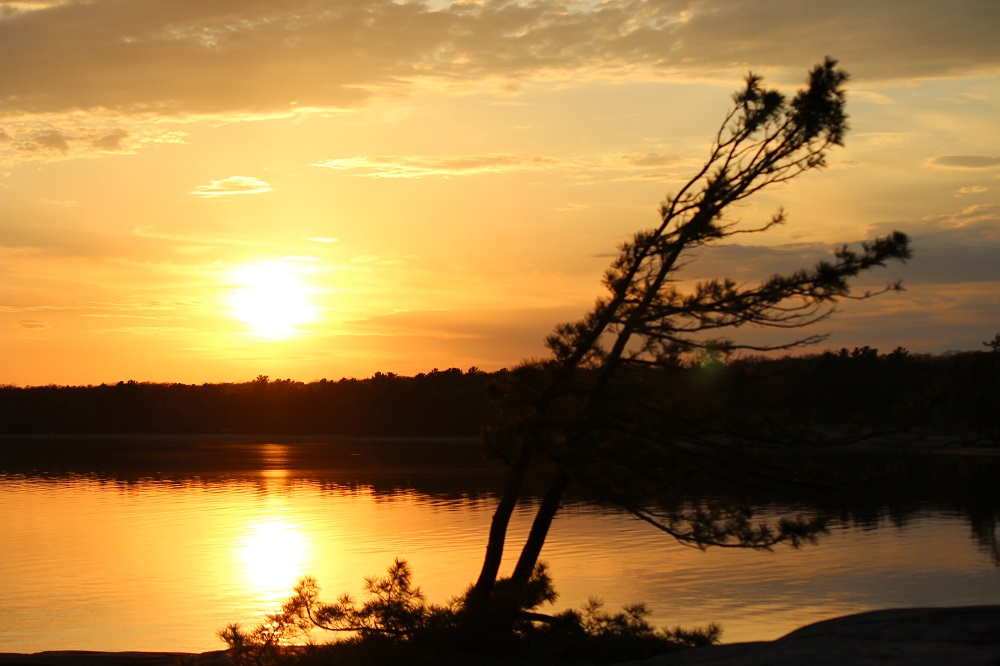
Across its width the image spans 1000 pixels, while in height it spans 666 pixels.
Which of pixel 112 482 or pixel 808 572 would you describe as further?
pixel 112 482

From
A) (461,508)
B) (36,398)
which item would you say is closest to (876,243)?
(461,508)

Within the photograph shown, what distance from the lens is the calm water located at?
20.2m

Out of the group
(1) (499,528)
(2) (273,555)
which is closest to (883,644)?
(1) (499,528)

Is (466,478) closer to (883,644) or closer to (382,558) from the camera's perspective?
(382,558)

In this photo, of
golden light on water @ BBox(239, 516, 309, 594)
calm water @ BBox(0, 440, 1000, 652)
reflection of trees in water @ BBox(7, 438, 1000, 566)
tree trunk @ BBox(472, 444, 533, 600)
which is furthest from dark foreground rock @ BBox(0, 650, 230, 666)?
golden light on water @ BBox(239, 516, 309, 594)

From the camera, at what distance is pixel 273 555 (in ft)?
94.8

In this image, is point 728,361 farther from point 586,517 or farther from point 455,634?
point 586,517

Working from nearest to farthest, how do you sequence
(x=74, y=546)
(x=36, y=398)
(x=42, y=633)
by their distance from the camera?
(x=42, y=633) < (x=74, y=546) < (x=36, y=398)

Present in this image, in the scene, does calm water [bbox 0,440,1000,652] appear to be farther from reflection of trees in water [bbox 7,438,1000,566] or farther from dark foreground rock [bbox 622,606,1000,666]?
dark foreground rock [bbox 622,606,1000,666]

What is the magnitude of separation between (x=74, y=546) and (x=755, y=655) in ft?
90.1

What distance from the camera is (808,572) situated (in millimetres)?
25156

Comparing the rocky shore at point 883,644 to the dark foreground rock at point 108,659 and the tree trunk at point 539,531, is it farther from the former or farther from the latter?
the dark foreground rock at point 108,659

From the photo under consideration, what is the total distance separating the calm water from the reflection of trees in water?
371 mm

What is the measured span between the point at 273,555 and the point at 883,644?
78.4ft
